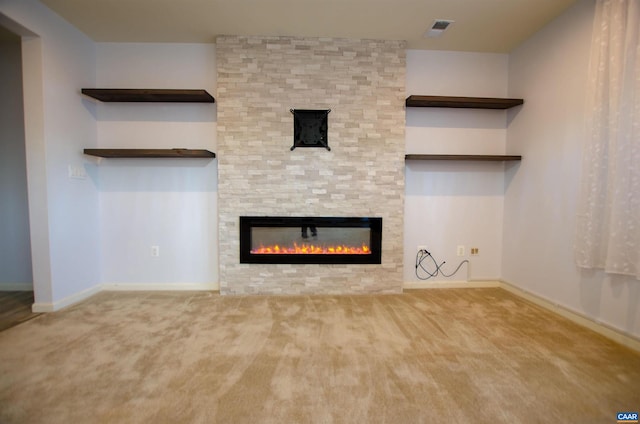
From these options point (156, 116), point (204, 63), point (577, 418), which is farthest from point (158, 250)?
point (577, 418)

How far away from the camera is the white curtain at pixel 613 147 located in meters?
1.83

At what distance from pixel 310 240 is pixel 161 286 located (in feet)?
5.62

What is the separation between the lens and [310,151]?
114 inches

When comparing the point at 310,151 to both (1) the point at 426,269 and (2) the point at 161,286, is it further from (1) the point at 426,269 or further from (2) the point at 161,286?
(2) the point at 161,286

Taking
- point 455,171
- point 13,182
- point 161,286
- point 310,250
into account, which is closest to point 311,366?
point 310,250

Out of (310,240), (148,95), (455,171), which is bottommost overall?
(310,240)

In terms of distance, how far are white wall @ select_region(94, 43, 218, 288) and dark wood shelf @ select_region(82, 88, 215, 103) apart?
0.42 ft

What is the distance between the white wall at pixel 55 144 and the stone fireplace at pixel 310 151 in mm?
1349

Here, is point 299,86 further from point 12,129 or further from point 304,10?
point 12,129

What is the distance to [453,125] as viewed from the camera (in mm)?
3125

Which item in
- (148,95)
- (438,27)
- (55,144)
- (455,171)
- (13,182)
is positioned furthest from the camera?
(455,171)

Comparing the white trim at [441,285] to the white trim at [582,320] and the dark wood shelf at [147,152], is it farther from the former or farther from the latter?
the dark wood shelf at [147,152]

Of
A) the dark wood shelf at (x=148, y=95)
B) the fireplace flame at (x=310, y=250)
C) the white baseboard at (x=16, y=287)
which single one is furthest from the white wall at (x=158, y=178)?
the white baseboard at (x=16, y=287)

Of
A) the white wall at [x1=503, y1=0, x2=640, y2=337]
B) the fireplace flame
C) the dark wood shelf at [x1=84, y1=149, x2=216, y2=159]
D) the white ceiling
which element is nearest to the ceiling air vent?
the white ceiling
